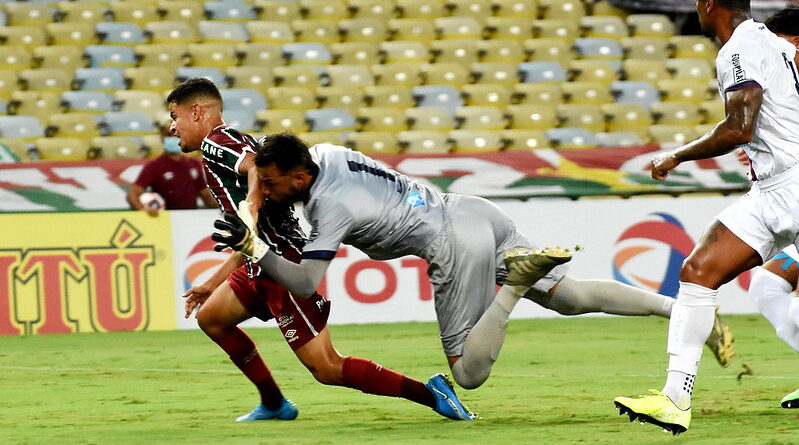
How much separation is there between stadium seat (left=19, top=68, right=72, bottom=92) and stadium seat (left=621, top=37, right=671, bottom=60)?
737 cm

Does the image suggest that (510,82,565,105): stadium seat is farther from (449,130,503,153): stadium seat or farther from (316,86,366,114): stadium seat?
(316,86,366,114): stadium seat

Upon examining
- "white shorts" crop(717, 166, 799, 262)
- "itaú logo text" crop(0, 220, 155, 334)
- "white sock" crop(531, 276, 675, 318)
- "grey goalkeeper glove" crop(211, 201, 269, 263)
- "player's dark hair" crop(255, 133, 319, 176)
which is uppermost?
"player's dark hair" crop(255, 133, 319, 176)

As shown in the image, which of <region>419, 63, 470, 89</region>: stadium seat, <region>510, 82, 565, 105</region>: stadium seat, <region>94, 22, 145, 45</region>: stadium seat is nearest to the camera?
<region>510, 82, 565, 105</region>: stadium seat

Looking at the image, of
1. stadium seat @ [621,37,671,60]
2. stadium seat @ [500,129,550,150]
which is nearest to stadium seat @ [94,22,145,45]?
stadium seat @ [500,129,550,150]

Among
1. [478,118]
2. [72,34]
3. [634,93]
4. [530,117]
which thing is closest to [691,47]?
[634,93]

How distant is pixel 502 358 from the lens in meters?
9.91

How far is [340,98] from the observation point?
16188 millimetres

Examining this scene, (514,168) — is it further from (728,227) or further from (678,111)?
(728,227)

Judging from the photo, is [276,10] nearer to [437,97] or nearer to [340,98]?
[340,98]

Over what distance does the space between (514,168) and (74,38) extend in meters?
6.90

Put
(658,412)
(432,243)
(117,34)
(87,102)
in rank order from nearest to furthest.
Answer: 1. (658,412)
2. (432,243)
3. (87,102)
4. (117,34)

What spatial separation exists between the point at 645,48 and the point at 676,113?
64.8 inches

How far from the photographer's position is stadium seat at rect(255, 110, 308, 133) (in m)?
15.6

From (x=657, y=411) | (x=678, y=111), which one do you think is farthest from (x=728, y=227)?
(x=678, y=111)
